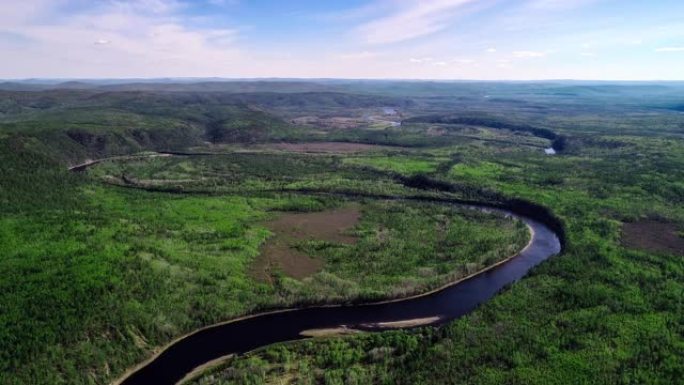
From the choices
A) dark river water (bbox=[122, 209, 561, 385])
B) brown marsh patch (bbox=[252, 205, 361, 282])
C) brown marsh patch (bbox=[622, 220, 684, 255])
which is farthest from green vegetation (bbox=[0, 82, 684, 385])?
brown marsh patch (bbox=[252, 205, 361, 282])

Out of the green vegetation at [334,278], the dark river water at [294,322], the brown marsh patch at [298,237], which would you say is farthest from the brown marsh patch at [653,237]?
the brown marsh patch at [298,237]

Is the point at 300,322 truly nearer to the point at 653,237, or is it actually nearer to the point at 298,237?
the point at 298,237

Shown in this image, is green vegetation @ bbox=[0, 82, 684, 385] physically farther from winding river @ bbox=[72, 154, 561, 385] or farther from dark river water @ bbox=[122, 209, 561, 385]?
dark river water @ bbox=[122, 209, 561, 385]

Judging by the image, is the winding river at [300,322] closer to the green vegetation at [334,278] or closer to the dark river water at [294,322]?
the dark river water at [294,322]

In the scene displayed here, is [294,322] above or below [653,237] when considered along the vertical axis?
below

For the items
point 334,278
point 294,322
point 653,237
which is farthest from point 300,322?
point 653,237

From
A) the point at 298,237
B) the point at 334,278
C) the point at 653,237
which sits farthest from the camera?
the point at 298,237

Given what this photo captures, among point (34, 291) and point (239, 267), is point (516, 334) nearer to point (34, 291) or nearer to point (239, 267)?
point (239, 267)

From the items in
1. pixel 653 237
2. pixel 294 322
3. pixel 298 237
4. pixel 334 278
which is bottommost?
pixel 294 322
